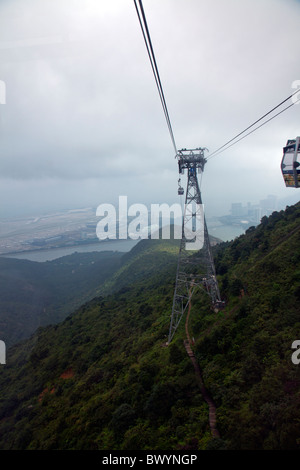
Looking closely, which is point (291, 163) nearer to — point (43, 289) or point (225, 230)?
point (43, 289)

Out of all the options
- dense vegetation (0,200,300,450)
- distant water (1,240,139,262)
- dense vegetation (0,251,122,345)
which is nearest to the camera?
dense vegetation (0,200,300,450)

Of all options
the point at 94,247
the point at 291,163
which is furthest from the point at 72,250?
the point at 291,163

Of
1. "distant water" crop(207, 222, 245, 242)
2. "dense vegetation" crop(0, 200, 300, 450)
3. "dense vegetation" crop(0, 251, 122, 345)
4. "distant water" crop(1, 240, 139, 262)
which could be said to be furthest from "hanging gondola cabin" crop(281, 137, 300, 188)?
"distant water" crop(1, 240, 139, 262)

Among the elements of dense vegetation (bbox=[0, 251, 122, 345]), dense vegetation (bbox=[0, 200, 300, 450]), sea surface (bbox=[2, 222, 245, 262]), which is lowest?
dense vegetation (bbox=[0, 251, 122, 345])

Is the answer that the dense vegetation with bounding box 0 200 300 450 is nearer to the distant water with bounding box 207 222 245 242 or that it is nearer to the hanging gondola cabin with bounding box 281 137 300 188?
the hanging gondola cabin with bounding box 281 137 300 188

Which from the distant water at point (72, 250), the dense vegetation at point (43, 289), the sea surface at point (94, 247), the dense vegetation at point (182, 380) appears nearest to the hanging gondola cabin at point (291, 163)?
the dense vegetation at point (182, 380)

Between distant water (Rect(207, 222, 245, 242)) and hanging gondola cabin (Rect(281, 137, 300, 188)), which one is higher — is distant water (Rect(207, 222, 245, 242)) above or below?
above
